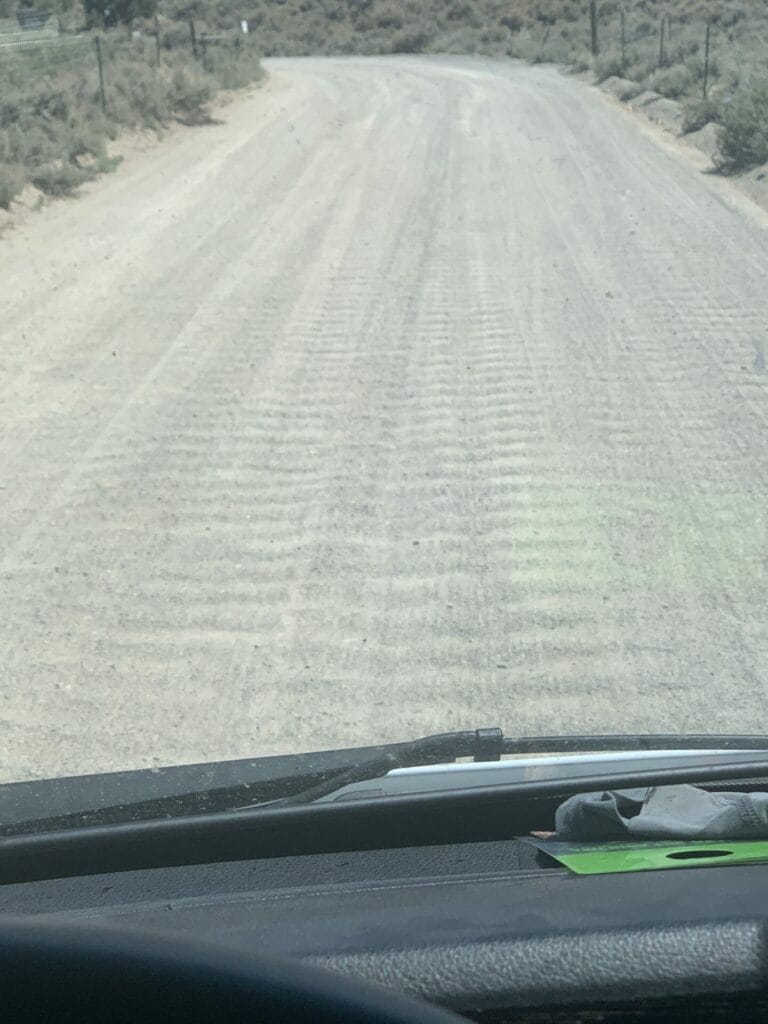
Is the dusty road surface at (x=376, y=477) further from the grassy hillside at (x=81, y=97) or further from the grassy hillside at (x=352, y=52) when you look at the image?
the grassy hillside at (x=352, y=52)

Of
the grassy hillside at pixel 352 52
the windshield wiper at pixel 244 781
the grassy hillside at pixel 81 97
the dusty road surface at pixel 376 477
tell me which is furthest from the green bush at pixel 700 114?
the windshield wiper at pixel 244 781

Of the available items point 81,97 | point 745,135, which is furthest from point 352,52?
point 745,135

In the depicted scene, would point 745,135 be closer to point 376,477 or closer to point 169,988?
point 376,477

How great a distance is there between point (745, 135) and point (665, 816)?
1592cm

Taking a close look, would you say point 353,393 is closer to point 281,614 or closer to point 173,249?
point 281,614

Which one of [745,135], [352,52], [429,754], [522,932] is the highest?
[522,932]

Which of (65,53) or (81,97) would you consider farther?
(65,53)

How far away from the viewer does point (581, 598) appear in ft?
17.5

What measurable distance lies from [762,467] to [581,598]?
6.18ft

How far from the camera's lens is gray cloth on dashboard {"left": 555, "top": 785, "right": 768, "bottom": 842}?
7.28 ft

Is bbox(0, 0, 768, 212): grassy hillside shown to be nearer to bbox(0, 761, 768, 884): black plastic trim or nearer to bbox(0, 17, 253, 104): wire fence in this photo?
bbox(0, 17, 253, 104): wire fence

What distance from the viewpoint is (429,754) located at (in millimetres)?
2975

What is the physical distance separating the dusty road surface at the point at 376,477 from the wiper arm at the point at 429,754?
1.39 metres

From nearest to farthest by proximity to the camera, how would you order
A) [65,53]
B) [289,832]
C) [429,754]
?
[289,832] → [429,754] → [65,53]
